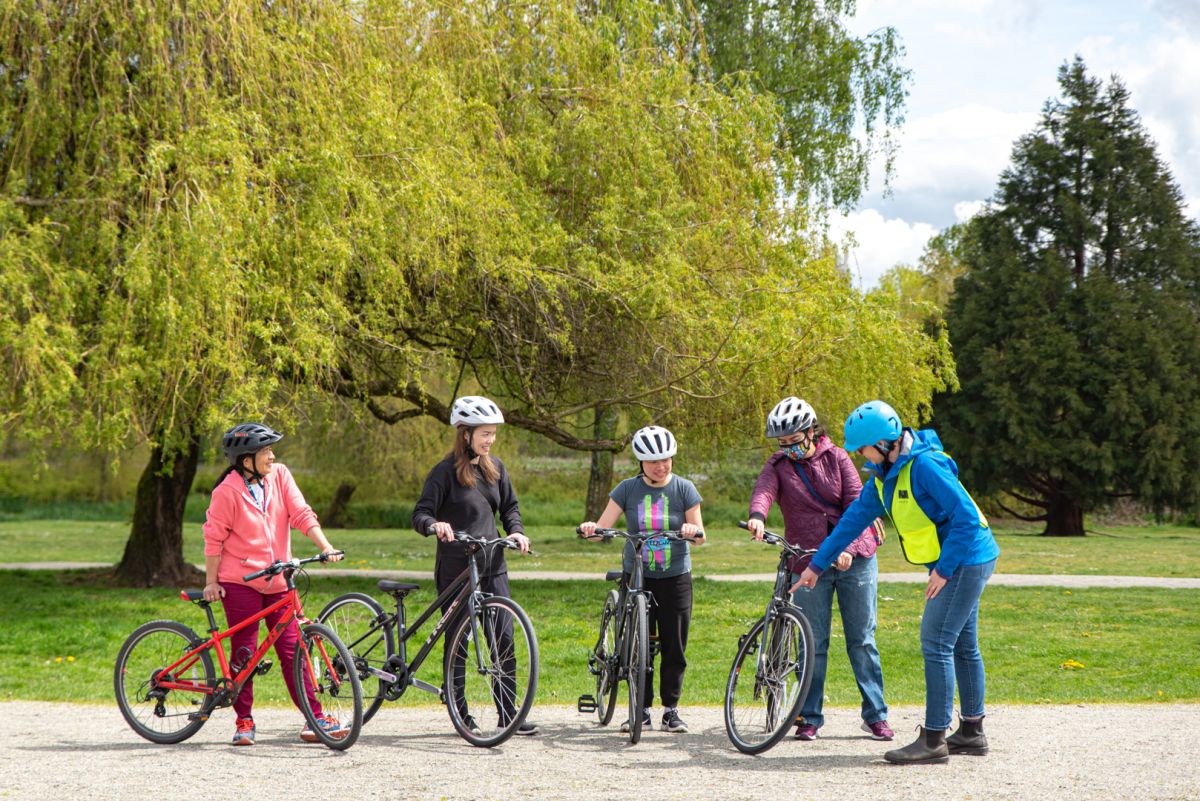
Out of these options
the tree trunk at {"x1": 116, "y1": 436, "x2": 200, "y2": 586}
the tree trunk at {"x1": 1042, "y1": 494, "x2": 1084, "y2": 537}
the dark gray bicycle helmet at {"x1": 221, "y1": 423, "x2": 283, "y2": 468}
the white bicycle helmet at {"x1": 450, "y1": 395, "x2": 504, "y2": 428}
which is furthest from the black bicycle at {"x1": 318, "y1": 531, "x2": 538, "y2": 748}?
the tree trunk at {"x1": 1042, "y1": 494, "x2": 1084, "y2": 537}

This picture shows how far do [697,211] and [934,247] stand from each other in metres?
35.4

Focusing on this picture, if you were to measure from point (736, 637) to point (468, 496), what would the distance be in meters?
6.09

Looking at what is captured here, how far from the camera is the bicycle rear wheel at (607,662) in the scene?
22.4 feet

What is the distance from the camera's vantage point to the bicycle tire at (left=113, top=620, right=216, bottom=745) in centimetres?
662

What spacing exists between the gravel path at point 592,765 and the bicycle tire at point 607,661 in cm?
14

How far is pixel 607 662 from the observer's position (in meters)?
6.86

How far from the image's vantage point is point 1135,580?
18.5 meters

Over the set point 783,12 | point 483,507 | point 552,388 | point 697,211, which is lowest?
point 483,507

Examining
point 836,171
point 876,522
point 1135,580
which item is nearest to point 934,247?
point 836,171

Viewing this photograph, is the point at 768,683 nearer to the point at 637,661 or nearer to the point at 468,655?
the point at 637,661

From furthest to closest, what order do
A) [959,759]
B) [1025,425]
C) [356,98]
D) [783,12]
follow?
[1025,425]
[783,12]
[356,98]
[959,759]

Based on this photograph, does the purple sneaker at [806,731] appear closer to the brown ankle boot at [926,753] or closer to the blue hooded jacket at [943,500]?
the brown ankle boot at [926,753]

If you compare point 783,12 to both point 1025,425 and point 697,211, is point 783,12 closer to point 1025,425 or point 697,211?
point 697,211

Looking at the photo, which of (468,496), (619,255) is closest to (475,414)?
(468,496)
